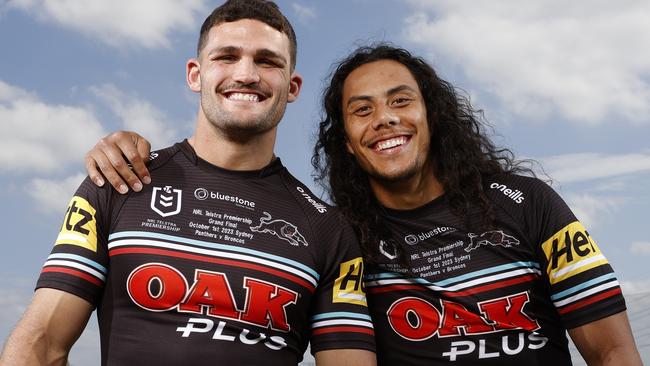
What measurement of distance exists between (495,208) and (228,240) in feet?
6.75

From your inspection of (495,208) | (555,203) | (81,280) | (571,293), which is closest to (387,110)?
(495,208)

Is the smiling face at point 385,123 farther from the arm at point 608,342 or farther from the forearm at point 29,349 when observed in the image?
the forearm at point 29,349

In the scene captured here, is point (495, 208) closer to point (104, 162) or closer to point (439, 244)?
point (439, 244)

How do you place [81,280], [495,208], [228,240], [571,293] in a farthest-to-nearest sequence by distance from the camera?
1. [495,208]
2. [571,293]
3. [228,240]
4. [81,280]

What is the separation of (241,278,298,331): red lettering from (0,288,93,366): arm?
3.25 ft

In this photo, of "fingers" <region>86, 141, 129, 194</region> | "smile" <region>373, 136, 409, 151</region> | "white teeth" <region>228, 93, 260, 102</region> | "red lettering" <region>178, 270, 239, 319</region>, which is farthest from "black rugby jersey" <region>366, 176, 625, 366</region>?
"fingers" <region>86, 141, 129, 194</region>

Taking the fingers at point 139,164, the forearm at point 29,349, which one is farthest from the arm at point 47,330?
the fingers at point 139,164

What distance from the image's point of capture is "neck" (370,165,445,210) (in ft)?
16.9

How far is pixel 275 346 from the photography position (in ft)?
13.6

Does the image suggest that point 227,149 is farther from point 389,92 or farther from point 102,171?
point 389,92

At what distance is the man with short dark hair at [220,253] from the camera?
3.94 m

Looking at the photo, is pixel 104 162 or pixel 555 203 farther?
pixel 555 203

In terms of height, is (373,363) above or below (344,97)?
below

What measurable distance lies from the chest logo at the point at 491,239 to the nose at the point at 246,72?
196 centimetres
